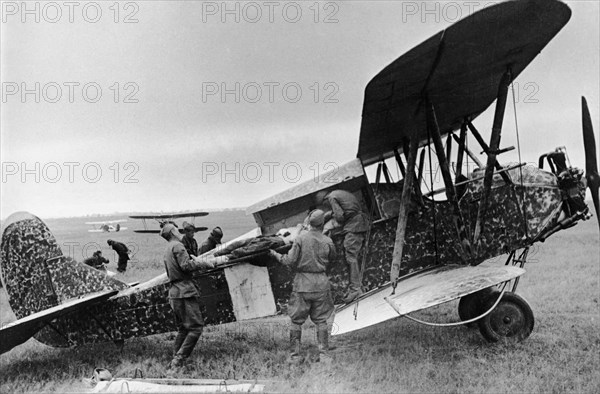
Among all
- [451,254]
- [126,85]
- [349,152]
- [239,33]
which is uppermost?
[239,33]

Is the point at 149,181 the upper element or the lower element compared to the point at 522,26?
lower

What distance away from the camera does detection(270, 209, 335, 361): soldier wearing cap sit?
516cm

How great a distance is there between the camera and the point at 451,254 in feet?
18.8

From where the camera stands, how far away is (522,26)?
4191 millimetres

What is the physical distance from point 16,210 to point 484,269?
5.60 m

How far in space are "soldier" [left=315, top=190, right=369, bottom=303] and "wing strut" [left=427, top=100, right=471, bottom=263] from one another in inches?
39.3

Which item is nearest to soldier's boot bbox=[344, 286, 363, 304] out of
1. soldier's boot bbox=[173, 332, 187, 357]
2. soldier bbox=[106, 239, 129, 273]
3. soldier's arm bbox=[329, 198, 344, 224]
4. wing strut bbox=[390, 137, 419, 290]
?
wing strut bbox=[390, 137, 419, 290]

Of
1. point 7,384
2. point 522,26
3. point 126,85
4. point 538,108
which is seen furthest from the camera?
point 538,108

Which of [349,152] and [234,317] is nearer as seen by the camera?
[234,317]

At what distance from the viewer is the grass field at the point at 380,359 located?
14.7 ft

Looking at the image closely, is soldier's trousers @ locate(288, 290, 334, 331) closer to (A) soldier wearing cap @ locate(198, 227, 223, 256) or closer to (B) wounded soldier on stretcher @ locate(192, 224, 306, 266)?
(B) wounded soldier on stretcher @ locate(192, 224, 306, 266)

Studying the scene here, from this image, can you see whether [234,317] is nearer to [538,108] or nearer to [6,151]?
[6,151]

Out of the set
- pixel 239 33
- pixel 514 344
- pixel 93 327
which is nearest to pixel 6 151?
pixel 93 327

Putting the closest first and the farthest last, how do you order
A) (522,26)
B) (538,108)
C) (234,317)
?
(522,26)
(234,317)
(538,108)
